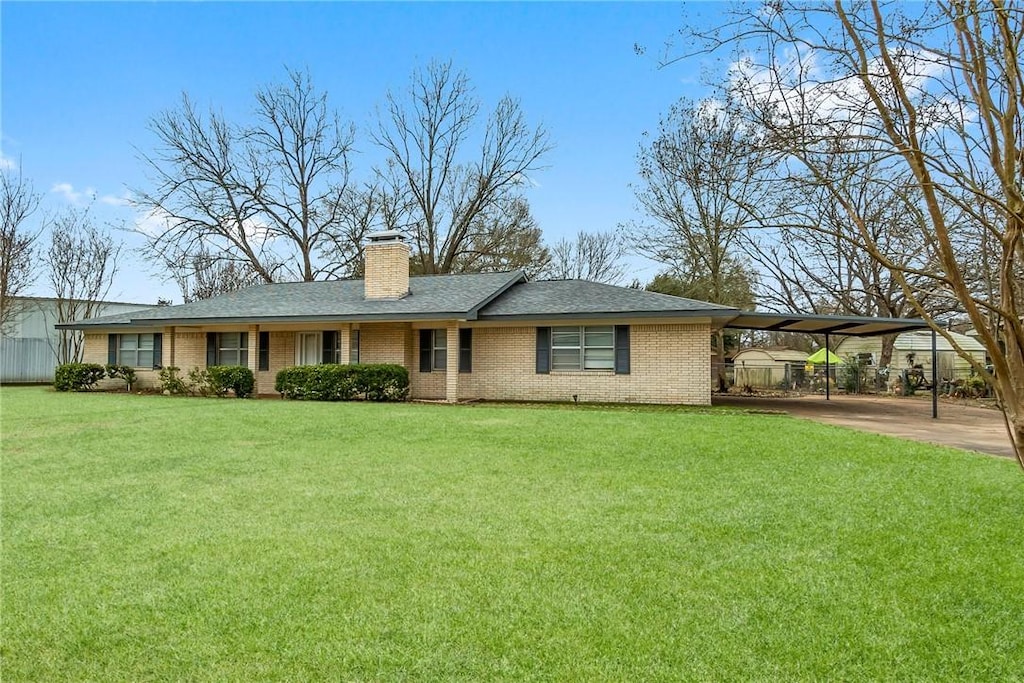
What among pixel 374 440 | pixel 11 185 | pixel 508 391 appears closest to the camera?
pixel 374 440

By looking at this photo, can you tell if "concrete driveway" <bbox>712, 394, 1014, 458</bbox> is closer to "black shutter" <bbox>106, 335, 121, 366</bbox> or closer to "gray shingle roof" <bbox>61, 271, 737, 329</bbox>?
"gray shingle roof" <bbox>61, 271, 737, 329</bbox>

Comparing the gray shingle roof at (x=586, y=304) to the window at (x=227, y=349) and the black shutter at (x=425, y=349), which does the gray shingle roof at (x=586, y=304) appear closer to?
the black shutter at (x=425, y=349)

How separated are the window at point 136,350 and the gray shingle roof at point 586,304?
12287 millimetres

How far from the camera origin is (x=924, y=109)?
279 cm

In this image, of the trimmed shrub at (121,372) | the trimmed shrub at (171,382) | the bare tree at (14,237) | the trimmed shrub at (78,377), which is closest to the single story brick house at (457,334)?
the trimmed shrub at (121,372)

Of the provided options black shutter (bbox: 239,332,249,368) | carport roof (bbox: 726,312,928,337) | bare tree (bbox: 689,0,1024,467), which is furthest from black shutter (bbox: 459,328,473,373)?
bare tree (bbox: 689,0,1024,467)

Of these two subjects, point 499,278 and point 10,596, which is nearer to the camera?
point 10,596

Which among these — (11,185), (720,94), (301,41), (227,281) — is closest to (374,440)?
(720,94)

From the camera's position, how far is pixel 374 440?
9320 millimetres

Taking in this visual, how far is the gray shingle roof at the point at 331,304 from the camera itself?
17453 mm

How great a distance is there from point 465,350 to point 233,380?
23.0 ft

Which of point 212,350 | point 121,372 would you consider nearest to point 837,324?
point 212,350

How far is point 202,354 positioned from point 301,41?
11.5 meters

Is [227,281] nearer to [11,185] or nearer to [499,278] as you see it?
[11,185]
